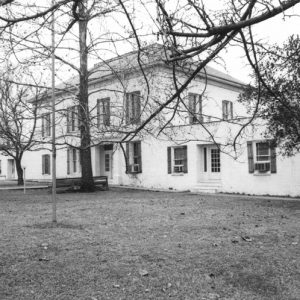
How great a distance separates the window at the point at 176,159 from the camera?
23.5 m

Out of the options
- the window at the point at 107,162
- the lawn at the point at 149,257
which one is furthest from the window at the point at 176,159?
the lawn at the point at 149,257

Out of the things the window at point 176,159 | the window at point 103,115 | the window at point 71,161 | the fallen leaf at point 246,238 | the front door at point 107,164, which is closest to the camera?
the window at point 103,115

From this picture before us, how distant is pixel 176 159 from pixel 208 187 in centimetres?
270

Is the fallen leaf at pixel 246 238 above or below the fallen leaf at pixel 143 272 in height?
below

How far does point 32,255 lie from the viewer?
6.68 metres

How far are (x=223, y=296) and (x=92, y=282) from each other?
163 cm

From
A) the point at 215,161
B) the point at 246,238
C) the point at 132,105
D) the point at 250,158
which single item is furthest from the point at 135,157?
the point at 132,105

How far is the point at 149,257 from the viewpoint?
6.59 meters

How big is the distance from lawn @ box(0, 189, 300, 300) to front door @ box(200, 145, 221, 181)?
1068 cm

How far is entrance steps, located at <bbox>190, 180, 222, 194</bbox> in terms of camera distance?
2192cm

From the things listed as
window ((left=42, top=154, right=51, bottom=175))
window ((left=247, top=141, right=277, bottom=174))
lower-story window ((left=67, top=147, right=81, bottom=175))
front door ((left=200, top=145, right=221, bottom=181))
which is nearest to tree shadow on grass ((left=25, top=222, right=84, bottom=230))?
window ((left=247, top=141, right=277, bottom=174))

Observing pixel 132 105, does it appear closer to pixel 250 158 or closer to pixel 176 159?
pixel 250 158

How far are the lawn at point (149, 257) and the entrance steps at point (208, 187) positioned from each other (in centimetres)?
1006

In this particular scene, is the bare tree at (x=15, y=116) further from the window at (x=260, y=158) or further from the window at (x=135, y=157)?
the window at (x=260, y=158)
